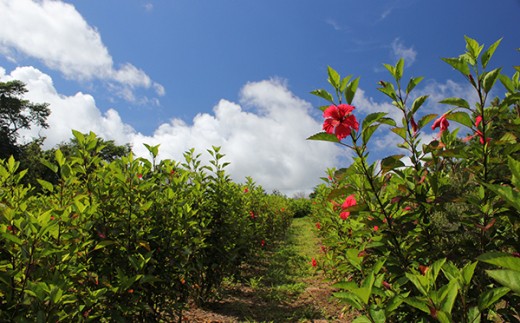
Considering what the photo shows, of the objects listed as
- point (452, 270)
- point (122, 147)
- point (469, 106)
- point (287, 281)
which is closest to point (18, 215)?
point (452, 270)

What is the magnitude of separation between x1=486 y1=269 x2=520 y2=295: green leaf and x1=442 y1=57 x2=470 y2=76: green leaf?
1074 millimetres

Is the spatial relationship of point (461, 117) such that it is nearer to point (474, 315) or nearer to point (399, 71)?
point (399, 71)

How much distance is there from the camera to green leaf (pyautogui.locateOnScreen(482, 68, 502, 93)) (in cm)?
157

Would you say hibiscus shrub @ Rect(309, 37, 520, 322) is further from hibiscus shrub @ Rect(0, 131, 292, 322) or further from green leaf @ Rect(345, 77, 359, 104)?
hibiscus shrub @ Rect(0, 131, 292, 322)

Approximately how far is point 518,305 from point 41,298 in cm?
218

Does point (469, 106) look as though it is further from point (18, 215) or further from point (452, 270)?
point (18, 215)

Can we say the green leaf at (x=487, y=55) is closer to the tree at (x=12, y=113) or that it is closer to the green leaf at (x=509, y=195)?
the green leaf at (x=509, y=195)

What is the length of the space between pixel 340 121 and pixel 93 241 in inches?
71.6

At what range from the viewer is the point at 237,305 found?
515 centimetres

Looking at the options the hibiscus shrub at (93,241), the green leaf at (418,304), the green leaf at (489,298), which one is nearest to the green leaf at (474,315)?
the green leaf at (489,298)

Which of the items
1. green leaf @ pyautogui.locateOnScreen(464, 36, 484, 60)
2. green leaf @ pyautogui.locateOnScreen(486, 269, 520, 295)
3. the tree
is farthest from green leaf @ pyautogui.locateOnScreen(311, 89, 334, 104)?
the tree

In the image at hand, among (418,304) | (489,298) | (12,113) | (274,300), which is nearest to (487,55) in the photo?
(489,298)

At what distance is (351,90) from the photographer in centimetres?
173

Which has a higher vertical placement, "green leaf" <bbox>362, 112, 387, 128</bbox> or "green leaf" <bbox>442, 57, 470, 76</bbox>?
"green leaf" <bbox>442, 57, 470, 76</bbox>
